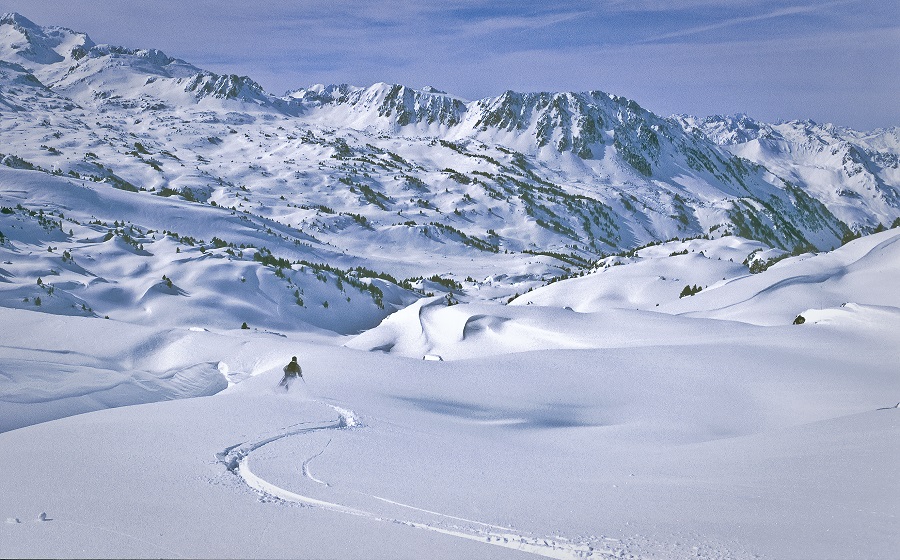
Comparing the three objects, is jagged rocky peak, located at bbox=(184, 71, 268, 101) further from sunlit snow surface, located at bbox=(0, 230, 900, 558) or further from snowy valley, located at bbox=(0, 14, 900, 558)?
sunlit snow surface, located at bbox=(0, 230, 900, 558)

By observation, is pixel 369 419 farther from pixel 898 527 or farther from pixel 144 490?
pixel 898 527

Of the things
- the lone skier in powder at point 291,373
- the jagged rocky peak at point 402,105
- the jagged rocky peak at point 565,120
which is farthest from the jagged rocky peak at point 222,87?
the lone skier in powder at point 291,373

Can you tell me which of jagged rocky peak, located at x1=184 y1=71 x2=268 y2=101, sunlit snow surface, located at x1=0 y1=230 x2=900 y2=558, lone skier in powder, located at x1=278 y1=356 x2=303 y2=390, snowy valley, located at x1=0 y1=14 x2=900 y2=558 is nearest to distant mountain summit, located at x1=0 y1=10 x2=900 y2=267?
jagged rocky peak, located at x1=184 y1=71 x2=268 y2=101

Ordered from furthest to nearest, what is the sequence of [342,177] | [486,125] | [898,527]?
[486,125]
[342,177]
[898,527]

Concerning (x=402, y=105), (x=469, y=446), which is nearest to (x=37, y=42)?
(x=402, y=105)

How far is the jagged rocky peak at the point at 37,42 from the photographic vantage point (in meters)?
117

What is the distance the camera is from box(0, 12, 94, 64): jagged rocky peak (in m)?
117

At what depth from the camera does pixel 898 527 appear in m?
4.31

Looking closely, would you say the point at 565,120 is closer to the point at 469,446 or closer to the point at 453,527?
the point at 469,446

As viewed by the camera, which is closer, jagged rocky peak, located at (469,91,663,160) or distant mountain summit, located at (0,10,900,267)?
distant mountain summit, located at (0,10,900,267)

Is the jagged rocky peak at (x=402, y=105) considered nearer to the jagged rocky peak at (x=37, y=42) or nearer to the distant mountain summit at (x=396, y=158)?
the distant mountain summit at (x=396, y=158)

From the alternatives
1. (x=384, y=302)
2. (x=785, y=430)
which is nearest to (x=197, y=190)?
(x=384, y=302)

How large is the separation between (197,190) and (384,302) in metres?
33.6

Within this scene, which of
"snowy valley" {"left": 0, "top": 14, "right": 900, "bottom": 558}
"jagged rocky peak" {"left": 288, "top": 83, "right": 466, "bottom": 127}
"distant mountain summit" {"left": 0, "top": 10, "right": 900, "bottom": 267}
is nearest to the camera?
"snowy valley" {"left": 0, "top": 14, "right": 900, "bottom": 558}
